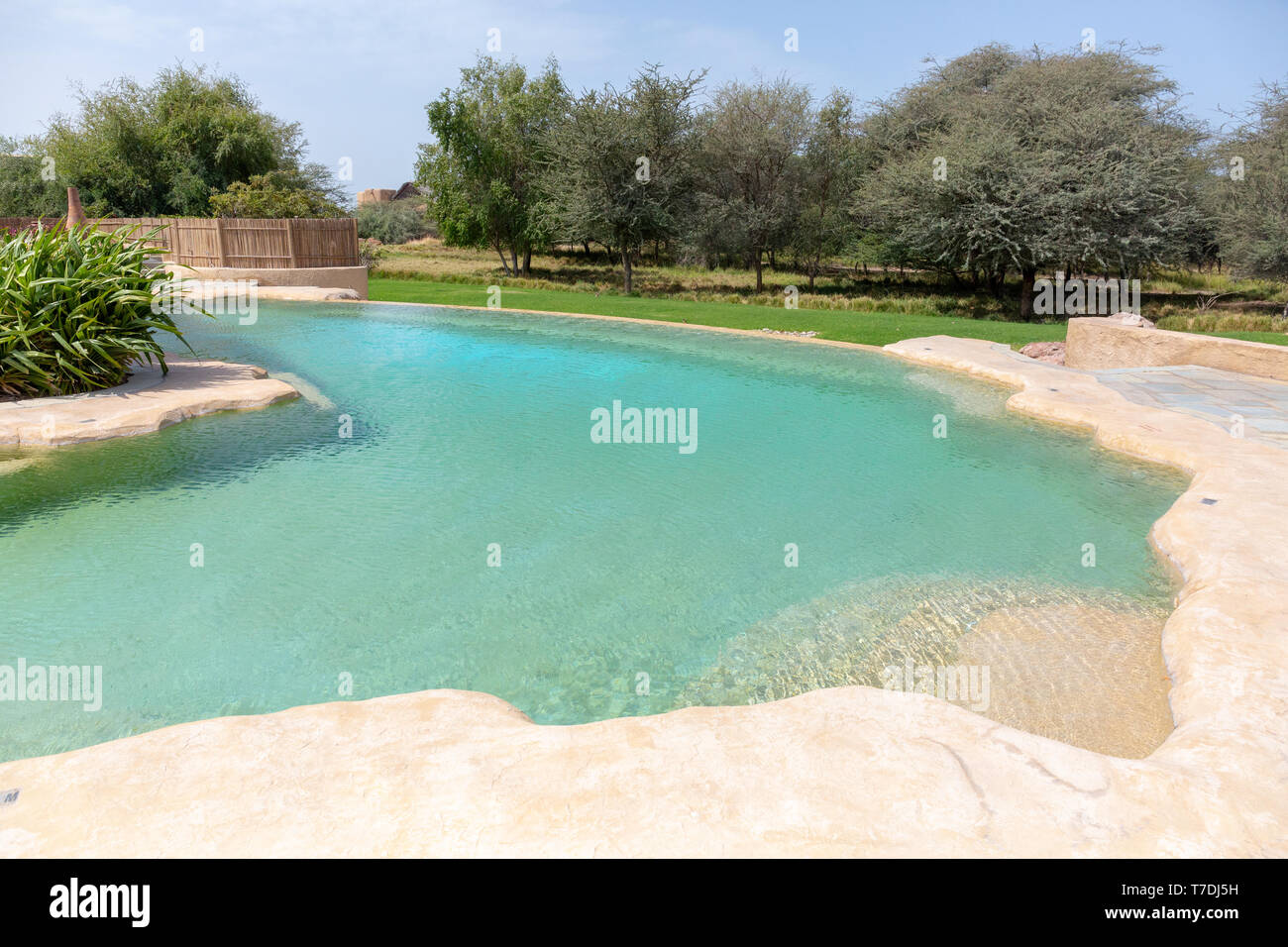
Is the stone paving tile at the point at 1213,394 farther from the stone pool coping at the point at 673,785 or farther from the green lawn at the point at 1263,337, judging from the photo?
the stone pool coping at the point at 673,785

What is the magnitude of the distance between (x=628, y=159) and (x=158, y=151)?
64.5 ft

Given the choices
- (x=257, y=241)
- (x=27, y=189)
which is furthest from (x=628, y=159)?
(x=27, y=189)

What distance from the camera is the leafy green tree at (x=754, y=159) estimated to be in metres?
25.7

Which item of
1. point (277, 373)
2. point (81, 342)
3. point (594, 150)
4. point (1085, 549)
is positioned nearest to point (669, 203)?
point (594, 150)

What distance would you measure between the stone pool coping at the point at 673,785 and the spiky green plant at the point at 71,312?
24.7 feet

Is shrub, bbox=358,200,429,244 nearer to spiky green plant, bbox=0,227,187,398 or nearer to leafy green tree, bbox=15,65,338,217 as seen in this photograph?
leafy green tree, bbox=15,65,338,217

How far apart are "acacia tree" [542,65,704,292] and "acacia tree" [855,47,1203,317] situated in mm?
6036

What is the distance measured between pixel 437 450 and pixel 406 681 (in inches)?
164

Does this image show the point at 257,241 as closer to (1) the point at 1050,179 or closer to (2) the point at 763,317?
(2) the point at 763,317

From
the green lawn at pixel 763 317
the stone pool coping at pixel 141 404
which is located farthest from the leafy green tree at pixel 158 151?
the stone pool coping at pixel 141 404

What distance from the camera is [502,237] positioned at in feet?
108

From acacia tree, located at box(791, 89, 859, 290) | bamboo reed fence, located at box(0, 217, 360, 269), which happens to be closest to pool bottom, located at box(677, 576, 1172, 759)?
bamboo reed fence, located at box(0, 217, 360, 269)

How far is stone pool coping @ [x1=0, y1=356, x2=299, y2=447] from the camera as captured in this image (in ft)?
24.9

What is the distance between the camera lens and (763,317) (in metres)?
17.4
